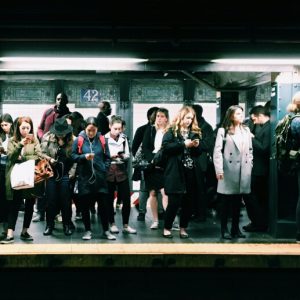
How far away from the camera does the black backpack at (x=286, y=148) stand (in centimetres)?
777

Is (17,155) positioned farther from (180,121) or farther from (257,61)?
(257,61)

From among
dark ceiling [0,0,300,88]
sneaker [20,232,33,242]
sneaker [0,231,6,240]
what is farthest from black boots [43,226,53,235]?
dark ceiling [0,0,300,88]

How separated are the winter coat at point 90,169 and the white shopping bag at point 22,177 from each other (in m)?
0.62

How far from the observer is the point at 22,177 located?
793 cm

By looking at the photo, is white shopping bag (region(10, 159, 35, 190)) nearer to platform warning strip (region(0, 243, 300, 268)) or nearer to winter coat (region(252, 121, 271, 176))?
platform warning strip (region(0, 243, 300, 268))

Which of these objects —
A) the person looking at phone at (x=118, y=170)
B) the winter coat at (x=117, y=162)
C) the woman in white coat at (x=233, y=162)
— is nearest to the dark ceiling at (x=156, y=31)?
the woman in white coat at (x=233, y=162)

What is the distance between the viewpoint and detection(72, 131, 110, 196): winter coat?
322 inches

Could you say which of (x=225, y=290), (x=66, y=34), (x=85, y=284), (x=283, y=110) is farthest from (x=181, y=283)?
(x=66, y=34)

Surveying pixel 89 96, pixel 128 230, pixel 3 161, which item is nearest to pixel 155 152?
pixel 128 230

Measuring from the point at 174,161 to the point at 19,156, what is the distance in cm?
199

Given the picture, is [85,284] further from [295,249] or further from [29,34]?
[29,34]

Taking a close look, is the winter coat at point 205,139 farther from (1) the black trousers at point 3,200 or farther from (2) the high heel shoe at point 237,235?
(1) the black trousers at point 3,200

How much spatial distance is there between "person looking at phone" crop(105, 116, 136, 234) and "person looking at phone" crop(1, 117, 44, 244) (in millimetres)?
1013

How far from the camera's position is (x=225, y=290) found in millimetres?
7578
